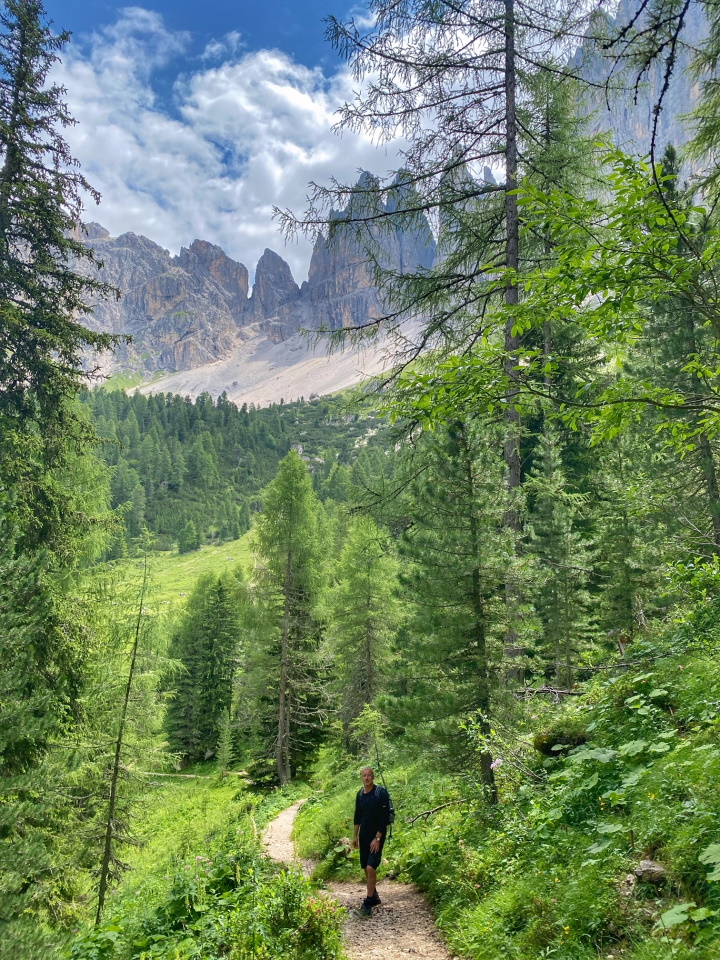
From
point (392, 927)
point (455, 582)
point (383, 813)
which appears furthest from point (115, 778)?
point (455, 582)

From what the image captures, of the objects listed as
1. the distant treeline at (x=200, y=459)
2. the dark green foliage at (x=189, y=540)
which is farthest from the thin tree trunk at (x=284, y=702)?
the dark green foliage at (x=189, y=540)

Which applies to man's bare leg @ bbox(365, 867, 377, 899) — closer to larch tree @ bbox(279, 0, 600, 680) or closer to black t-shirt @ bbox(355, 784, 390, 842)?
black t-shirt @ bbox(355, 784, 390, 842)

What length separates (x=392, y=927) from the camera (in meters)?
6.05

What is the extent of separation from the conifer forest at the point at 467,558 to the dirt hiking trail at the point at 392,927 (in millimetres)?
247

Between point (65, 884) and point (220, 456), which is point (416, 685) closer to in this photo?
point (65, 884)

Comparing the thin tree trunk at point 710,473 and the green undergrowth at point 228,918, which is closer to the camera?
the green undergrowth at point 228,918

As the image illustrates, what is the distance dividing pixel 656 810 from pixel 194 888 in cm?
501

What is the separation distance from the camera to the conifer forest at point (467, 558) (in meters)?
4.04

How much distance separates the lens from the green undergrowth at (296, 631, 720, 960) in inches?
146

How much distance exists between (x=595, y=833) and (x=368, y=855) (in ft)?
10.4

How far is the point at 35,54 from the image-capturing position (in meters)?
10.6

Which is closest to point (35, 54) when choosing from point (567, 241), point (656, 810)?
point (567, 241)

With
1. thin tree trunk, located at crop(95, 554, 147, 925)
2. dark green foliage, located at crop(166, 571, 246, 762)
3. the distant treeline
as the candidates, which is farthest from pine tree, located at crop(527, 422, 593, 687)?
the distant treeline

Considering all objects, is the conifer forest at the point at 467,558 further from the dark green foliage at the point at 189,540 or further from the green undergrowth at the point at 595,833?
the dark green foliage at the point at 189,540
